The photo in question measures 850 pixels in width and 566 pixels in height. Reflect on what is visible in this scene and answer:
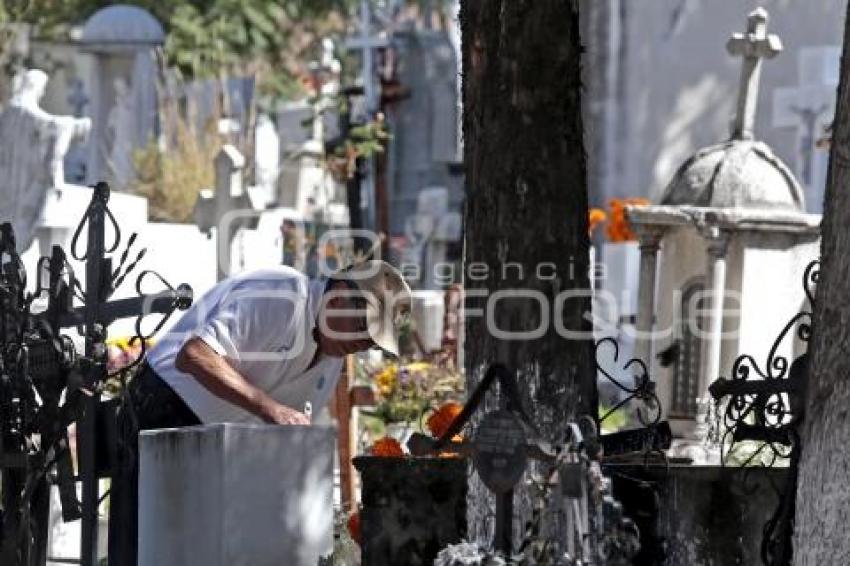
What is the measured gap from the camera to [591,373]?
648cm

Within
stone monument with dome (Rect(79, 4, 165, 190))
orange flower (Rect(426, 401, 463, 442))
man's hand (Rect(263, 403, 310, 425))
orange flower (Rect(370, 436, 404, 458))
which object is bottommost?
orange flower (Rect(370, 436, 404, 458))

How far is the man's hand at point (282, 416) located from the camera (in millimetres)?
6969

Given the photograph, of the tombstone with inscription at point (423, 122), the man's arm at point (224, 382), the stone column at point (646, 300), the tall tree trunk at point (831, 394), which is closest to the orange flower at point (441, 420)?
the man's arm at point (224, 382)

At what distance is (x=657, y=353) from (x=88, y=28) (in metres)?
10.8

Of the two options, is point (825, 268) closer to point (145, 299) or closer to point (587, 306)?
point (587, 306)

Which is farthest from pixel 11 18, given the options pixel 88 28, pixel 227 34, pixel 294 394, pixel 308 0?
pixel 294 394

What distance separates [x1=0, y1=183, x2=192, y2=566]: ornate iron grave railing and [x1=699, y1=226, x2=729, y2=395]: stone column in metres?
5.12

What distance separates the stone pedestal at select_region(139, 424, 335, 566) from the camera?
6.35 m

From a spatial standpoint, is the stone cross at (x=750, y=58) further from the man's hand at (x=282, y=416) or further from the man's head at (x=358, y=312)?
the man's hand at (x=282, y=416)

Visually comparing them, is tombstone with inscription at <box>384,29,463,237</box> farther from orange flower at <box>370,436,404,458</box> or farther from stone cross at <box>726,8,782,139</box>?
orange flower at <box>370,436,404,458</box>

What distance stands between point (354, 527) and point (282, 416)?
672mm

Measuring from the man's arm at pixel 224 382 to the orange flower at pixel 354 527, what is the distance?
501 mm

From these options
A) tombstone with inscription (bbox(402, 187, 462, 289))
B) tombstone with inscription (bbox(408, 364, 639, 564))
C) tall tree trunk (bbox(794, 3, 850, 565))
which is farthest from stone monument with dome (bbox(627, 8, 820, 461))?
tombstone with inscription (bbox(402, 187, 462, 289))

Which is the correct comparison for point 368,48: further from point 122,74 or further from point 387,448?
point 387,448
